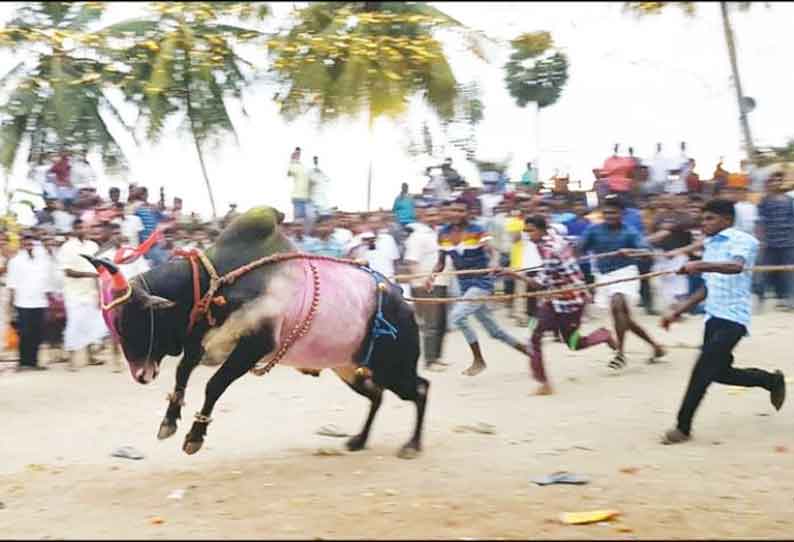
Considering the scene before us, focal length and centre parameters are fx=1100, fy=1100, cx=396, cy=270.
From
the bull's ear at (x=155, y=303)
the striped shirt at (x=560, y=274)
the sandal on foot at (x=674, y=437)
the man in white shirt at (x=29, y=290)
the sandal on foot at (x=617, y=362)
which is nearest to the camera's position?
the bull's ear at (x=155, y=303)

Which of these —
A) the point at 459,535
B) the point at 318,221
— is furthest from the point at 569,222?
the point at 459,535

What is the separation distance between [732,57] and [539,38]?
115 inches

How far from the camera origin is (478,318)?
34.4ft

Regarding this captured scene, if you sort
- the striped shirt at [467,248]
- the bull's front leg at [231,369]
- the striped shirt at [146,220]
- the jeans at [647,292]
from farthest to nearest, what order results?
the striped shirt at [146,220], the jeans at [647,292], the striped shirt at [467,248], the bull's front leg at [231,369]

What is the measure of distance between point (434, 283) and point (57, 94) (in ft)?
24.7

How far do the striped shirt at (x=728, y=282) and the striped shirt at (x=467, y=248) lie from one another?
3383 millimetres

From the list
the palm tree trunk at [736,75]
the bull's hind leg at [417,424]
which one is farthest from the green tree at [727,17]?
the bull's hind leg at [417,424]

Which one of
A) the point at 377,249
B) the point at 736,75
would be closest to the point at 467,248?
the point at 377,249

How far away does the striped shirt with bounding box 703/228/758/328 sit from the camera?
737cm

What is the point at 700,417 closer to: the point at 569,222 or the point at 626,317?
the point at 626,317

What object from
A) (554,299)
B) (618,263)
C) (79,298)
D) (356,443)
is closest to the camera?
(356,443)

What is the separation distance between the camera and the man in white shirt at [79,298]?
38.3 ft

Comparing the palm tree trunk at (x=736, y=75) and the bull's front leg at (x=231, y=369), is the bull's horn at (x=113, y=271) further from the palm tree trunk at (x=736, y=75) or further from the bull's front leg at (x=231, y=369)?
the palm tree trunk at (x=736, y=75)

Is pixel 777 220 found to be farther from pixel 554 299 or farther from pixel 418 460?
pixel 418 460
